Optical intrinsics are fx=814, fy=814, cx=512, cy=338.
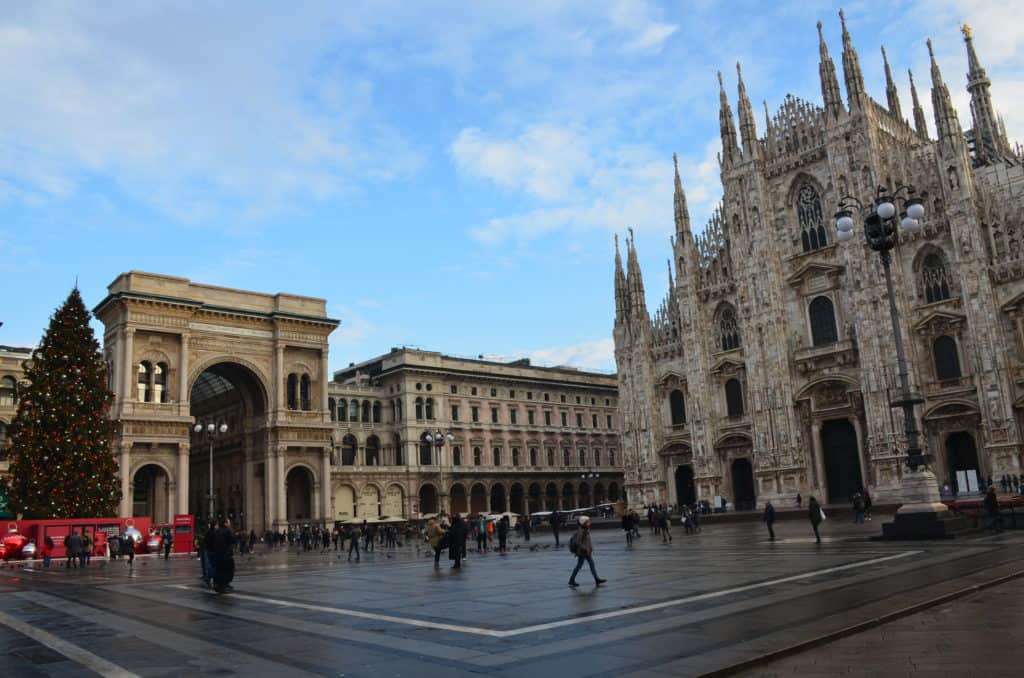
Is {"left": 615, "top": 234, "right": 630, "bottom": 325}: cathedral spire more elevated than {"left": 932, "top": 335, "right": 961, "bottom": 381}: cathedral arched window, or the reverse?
{"left": 615, "top": 234, "right": 630, "bottom": 325}: cathedral spire

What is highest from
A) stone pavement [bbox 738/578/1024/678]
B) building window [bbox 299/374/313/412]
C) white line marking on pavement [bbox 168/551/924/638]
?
building window [bbox 299/374/313/412]

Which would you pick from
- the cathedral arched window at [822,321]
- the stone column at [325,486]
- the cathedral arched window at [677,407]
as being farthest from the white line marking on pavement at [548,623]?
the stone column at [325,486]

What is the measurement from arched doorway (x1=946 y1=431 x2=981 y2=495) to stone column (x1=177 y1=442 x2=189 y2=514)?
42535mm

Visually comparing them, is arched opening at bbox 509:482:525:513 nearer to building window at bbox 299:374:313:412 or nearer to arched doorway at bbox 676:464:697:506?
arched doorway at bbox 676:464:697:506

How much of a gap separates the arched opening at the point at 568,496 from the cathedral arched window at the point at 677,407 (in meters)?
25.5

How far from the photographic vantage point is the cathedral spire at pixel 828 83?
45438 mm

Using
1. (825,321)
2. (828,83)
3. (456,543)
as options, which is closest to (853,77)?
(828,83)

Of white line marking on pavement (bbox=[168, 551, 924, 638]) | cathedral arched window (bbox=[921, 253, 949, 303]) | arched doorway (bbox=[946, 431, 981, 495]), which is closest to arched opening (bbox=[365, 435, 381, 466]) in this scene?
arched doorway (bbox=[946, 431, 981, 495])

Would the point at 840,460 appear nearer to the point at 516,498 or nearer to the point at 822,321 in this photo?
the point at 822,321

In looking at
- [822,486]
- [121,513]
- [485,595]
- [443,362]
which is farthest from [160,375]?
[485,595]

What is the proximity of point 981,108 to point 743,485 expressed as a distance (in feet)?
121

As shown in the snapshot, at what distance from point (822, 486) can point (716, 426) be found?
7.35m

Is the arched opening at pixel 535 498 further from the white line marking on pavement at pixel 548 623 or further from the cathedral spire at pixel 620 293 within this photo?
the white line marking on pavement at pixel 548 623

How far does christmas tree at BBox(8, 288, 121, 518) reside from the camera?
3853cm
